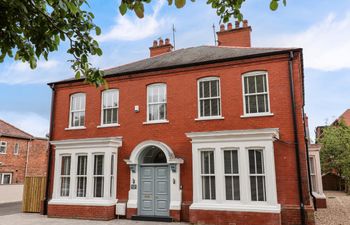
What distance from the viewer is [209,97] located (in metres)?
13.6

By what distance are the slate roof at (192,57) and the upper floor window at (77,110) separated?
1069 mm

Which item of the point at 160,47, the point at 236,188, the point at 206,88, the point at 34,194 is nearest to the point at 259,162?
the point at 236,188

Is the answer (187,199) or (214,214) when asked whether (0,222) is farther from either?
(214,214)

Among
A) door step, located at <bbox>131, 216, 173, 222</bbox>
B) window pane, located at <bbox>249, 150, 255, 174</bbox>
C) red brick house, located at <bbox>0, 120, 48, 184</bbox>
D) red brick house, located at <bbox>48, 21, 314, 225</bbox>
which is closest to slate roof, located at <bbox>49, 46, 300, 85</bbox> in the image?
red brick house, located at <bbox>48, 21, 314, 225</bbox>

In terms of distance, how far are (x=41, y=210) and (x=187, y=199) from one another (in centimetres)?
768

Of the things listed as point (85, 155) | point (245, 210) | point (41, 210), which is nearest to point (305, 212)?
point (245, 210)

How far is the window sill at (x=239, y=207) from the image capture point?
11.0 metres

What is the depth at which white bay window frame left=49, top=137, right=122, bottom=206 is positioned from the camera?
13680 millimetres

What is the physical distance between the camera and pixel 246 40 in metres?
17.2

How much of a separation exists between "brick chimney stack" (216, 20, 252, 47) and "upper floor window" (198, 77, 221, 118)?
469 cm

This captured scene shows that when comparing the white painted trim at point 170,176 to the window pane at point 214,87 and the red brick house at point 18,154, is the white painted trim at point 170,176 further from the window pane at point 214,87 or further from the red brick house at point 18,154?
the red brick house at point 18,154

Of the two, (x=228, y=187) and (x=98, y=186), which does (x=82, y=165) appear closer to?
(x=98, y=186)

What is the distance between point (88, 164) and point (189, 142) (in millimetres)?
4840

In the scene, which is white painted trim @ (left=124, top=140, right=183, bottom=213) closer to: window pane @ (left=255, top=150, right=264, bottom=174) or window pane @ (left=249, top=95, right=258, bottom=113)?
window pane @ (left=255, top=150, right=264, bottom=174)
